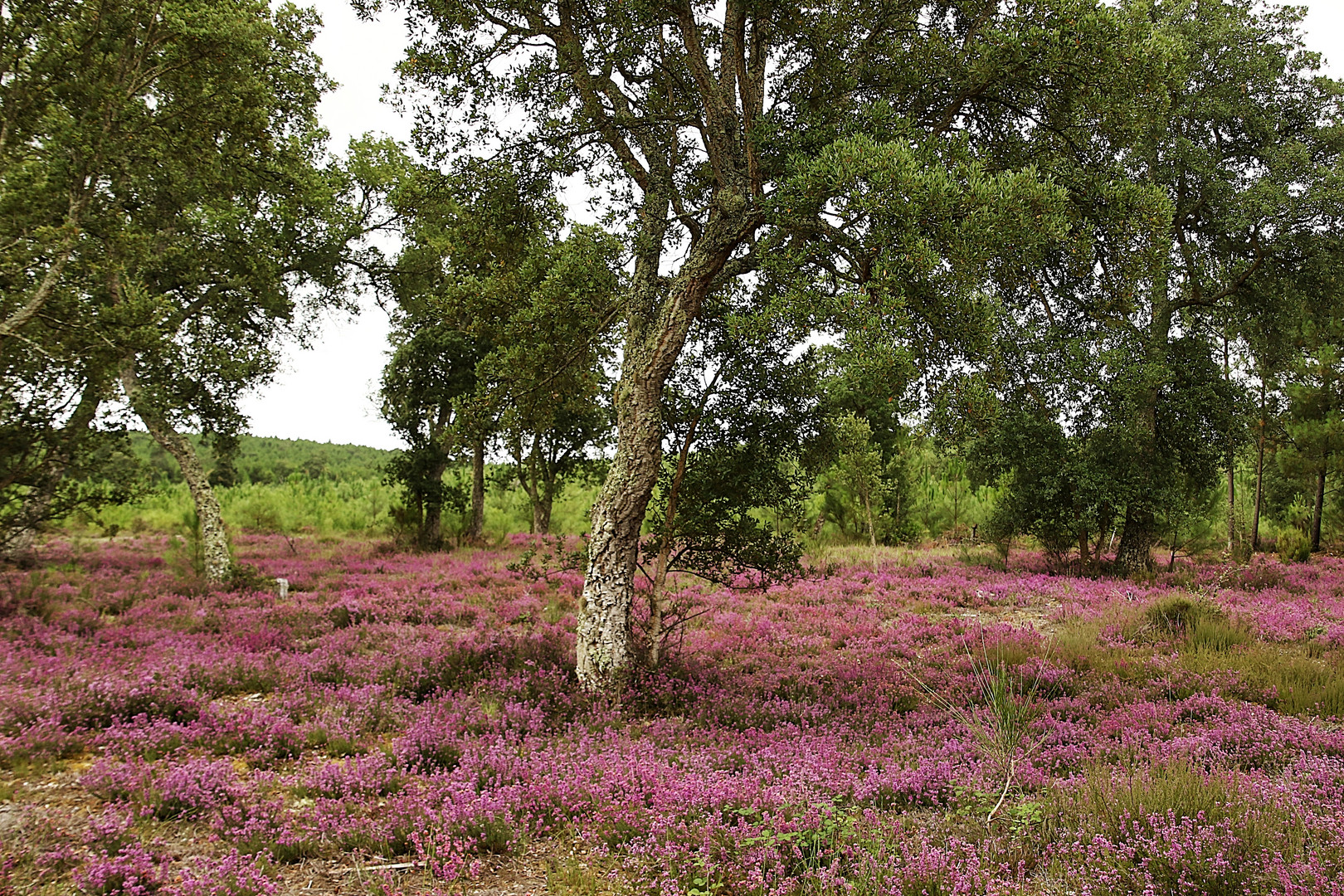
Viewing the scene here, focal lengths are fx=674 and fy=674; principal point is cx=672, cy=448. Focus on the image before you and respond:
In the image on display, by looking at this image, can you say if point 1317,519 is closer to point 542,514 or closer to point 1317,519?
point 1317,519

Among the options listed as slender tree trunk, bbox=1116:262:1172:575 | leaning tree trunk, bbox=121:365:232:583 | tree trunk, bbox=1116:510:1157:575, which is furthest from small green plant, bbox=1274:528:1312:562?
leaning tree trunk, bbox=121:365:232:583

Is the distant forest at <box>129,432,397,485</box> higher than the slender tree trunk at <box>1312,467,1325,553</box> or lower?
lower

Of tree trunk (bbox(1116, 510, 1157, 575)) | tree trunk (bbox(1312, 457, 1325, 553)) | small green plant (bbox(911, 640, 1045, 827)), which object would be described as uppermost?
tree trunk (bbox(1312, 457, 1325, 553))

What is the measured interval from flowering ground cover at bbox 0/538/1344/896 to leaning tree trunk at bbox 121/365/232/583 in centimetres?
250

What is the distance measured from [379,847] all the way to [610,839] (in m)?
1.51

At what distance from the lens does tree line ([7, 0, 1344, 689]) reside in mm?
6547

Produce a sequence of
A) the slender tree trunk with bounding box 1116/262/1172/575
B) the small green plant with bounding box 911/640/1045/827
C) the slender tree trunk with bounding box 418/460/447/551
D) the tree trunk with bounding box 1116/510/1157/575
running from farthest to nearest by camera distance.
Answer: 1. the slender tree trunk with bounding box 418/460/447/551
2. the tree trunk with bounding box 1116/510/1157/575
3. the slender tree trunk with bounding box 1116/262/1172/575
4. the small green plant with bounding box 911/640/1045/827

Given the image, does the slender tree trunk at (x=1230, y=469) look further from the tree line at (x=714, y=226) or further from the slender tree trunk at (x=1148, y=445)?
the slender tree trunk at (x=1148, y=445)

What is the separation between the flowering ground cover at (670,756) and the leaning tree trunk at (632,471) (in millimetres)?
548

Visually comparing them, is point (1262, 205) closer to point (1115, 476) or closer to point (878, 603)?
point (1115, 476)

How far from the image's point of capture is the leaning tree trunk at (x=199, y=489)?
1419 cm

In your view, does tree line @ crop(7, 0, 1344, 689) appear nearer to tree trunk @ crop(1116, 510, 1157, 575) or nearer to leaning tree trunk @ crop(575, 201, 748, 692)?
leaning tree trunk @ crop(575, 201, 748, 692)

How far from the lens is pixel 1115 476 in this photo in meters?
16.4

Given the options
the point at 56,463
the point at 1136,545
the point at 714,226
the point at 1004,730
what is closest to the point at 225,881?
the point at 1004,730
